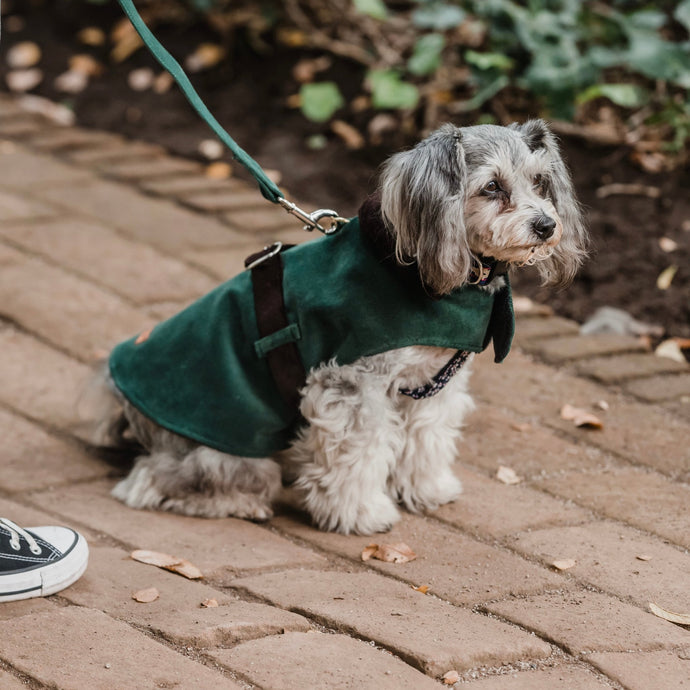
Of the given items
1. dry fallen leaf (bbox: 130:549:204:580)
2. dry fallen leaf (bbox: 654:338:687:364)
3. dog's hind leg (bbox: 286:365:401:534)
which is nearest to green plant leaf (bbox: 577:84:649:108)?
dry fallen leaf (bbox: 654:338:687:364)

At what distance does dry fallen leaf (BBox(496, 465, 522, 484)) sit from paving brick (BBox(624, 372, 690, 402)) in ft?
2.80

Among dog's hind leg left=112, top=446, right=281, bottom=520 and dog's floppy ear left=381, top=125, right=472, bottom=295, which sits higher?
dog's floppy ear left=381, top=125, right=472, bottom=295

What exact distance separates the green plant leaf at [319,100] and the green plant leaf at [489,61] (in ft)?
3.15

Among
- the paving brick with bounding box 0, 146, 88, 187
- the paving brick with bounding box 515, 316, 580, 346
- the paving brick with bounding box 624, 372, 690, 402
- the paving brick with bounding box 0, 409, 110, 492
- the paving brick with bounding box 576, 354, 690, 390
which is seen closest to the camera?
the paving brick with bounding box 0, 409, 110, 492

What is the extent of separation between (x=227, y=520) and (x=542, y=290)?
230 cm

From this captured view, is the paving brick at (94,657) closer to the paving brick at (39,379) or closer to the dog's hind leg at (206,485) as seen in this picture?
the dog's hind leg at (206,485)

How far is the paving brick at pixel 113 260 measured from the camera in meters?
4.84

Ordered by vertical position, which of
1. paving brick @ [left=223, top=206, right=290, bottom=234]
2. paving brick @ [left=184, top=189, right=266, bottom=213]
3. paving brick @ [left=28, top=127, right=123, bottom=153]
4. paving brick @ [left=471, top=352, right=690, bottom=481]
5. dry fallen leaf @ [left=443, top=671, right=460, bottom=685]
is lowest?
paving brick @ [left=471, top=352, right=690, bottom=481]

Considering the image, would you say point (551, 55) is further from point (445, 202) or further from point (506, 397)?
point (445, 202)

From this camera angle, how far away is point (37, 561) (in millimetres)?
2590

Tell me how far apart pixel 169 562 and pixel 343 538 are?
23.4 inches

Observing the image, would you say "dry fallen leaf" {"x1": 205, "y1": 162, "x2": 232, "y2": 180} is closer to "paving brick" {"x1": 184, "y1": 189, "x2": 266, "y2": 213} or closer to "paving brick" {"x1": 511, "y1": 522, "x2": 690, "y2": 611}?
"paving brick" {"x1": 184, "y1": 189, "x2": 266, "y2": 213}

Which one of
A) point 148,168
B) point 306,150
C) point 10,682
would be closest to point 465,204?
point 10,682

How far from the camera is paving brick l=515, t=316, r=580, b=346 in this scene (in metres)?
4.60
